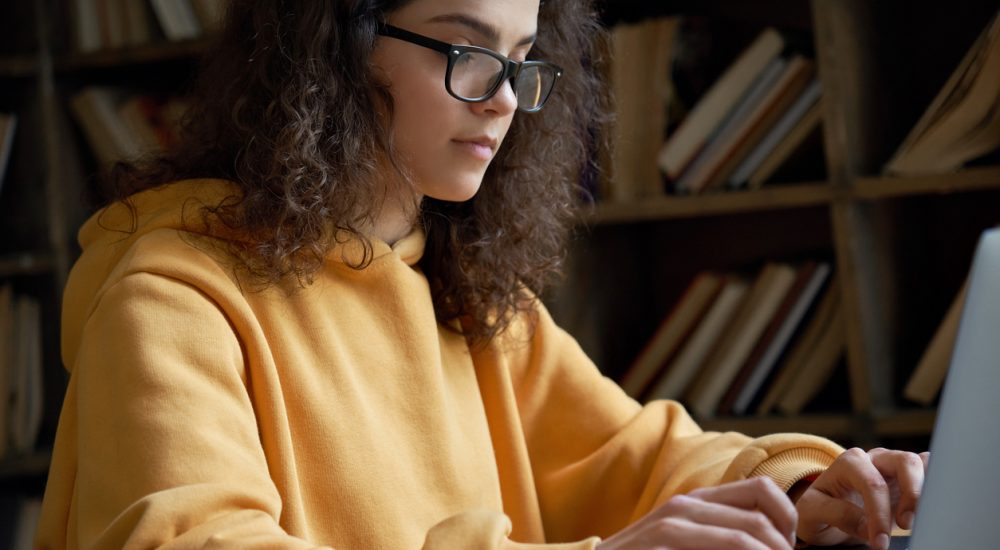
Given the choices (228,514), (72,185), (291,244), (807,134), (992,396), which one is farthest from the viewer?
(72,185)

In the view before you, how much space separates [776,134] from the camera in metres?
2.00

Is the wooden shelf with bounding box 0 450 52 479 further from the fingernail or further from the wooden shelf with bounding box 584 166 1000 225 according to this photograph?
the fingernail

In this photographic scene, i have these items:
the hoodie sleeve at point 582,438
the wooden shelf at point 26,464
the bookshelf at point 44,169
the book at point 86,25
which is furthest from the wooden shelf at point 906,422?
the book at point 86,25

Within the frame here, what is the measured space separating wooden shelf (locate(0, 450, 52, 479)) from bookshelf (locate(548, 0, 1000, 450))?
39.7 inches

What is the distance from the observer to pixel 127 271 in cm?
105

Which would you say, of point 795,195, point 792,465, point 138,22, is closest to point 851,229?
point 795,195

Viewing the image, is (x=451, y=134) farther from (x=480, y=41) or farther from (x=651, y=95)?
(x=651, y=95)

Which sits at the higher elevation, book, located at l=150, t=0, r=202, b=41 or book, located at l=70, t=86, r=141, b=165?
book, located at l=150, t=0, r=202, b=41

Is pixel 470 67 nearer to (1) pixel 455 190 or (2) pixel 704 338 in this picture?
(1) pixel 455 190

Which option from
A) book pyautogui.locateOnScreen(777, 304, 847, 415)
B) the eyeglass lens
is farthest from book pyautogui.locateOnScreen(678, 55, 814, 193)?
the eyeglass lens

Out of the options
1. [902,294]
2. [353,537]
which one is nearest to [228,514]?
[353,537]

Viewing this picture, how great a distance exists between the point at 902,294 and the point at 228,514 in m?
1.48

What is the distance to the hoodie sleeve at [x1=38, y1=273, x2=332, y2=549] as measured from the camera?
89 cm

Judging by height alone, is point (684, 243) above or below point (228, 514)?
below
